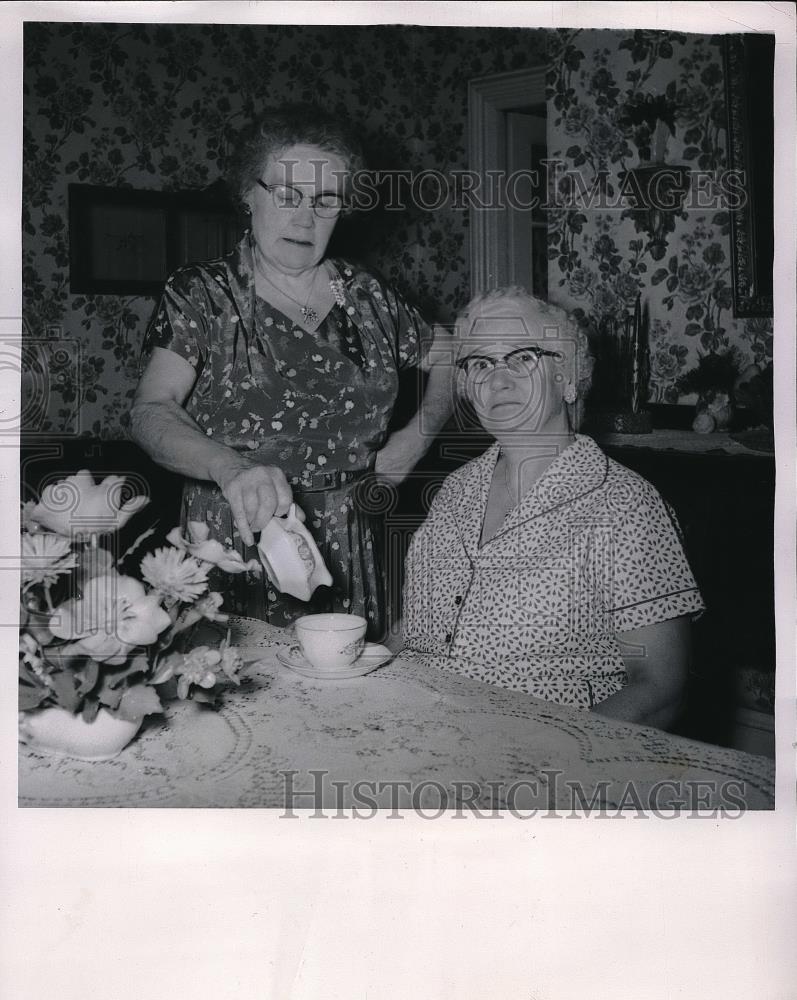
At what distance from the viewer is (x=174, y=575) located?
149 centimetres

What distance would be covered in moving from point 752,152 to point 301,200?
28.2 inches

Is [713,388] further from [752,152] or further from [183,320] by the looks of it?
A: [183,320]

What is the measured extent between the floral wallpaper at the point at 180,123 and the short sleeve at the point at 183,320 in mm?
24

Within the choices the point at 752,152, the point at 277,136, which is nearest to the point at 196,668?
the point at 277,136

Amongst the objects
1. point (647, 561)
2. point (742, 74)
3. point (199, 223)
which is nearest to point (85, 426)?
point (199, 223)

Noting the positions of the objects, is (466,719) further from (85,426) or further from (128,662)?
(85,426)

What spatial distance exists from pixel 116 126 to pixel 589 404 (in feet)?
2.78

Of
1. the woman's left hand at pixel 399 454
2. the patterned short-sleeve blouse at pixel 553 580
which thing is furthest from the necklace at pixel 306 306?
the patterned short-sleeve blouse at pixel 553 580

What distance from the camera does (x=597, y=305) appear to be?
162 cm

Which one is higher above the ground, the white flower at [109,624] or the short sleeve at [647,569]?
the short sleeve at [647,569]

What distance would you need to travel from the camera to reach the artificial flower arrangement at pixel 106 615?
4.72ft

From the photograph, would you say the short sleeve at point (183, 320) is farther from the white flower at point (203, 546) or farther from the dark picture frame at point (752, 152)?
the dark picture frame at point (752, 152)

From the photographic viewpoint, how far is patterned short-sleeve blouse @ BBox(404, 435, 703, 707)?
1.53 meters

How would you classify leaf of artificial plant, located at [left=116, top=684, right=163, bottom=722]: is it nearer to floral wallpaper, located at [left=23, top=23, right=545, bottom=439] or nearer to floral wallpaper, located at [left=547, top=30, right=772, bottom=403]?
floral wallpaper, located at [left=23, top=23, right=545, bottom=439]
